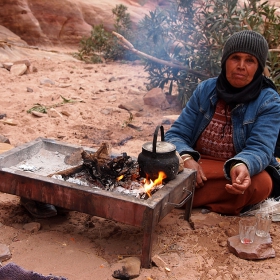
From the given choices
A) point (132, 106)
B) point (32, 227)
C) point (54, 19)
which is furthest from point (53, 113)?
point (54, 19)

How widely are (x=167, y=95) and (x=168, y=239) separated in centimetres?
510

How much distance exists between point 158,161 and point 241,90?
1.10 m

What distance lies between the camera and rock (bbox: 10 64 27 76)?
879 cm

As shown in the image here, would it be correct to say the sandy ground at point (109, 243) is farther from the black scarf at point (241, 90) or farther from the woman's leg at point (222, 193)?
the black scarf at point (241, 90)

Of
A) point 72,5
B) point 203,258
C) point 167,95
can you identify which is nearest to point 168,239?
point 203,258

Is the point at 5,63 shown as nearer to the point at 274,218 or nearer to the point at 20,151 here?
the point at 20,151

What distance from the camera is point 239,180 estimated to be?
3.21 metres

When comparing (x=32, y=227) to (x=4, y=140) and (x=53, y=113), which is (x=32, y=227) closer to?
(x=4, y=140)

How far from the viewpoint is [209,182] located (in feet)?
12.5

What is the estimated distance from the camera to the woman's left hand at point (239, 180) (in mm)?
3201

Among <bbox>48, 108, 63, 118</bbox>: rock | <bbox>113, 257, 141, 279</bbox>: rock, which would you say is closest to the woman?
<bbox>113, 257, 141, 279</bbox>: rock

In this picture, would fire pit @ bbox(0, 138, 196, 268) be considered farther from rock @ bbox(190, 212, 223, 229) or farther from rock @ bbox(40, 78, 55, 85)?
rock @ bbox(40, 78, 55, 85)

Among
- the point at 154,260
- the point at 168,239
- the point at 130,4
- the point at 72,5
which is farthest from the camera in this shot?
the point at 130,4

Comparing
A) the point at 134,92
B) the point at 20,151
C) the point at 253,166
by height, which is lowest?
the point at 134,92
